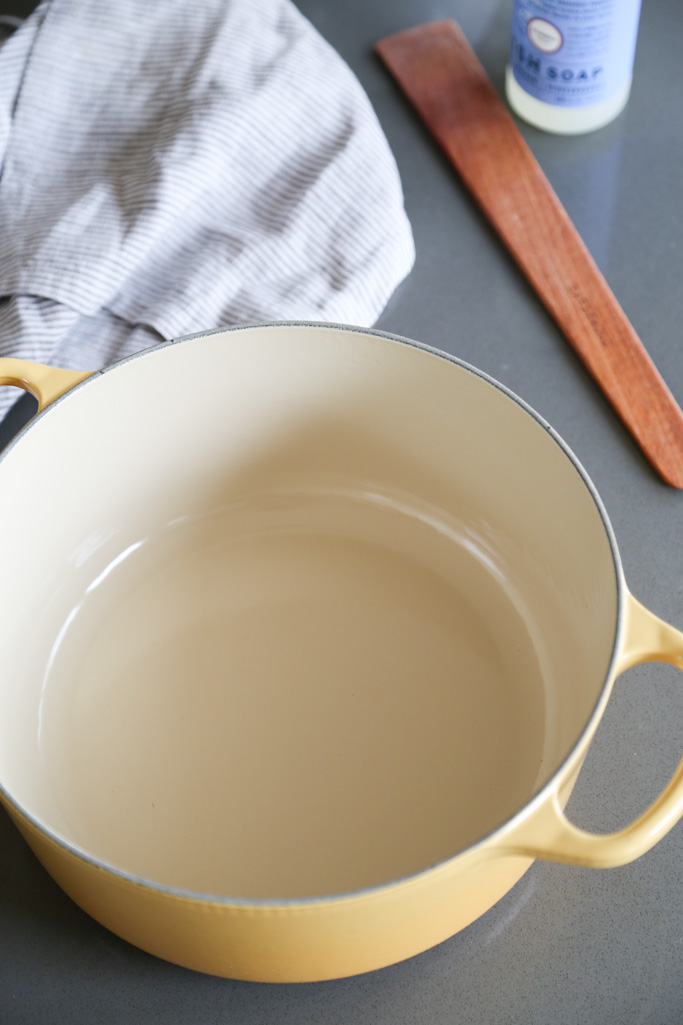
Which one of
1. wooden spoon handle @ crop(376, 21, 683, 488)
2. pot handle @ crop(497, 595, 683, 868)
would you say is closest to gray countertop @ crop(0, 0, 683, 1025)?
wooden spoon handle @ crop(376, 21, 683, 488)

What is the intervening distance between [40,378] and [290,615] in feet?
0.67

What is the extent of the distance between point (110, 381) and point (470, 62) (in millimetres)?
460

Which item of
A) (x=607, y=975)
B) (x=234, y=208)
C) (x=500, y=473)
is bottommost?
(x=607, y=975)

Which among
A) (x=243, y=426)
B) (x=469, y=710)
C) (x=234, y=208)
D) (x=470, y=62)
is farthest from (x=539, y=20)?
(x=469, y=710)

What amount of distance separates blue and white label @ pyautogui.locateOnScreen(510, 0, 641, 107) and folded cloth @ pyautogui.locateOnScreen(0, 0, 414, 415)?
0.13 metres

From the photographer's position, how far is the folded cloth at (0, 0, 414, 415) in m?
0.66

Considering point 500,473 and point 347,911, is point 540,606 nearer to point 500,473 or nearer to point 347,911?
point 500,473

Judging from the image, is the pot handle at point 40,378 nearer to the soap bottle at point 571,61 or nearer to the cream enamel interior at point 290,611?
the cream enamel interior at point 290,611

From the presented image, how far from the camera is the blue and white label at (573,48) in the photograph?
67 centimetres

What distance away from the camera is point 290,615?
605mm

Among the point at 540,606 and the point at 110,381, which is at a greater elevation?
the point at 110,381

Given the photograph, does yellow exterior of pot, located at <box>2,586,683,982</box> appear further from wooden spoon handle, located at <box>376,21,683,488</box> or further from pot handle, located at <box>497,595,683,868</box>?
wooden spoon handle, located at <box>376,21,683,488</box>

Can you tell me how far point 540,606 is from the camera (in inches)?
23.1

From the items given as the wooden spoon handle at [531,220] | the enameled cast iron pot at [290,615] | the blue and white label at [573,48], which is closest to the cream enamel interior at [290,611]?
the enameled cast iron pot at [290,615]
